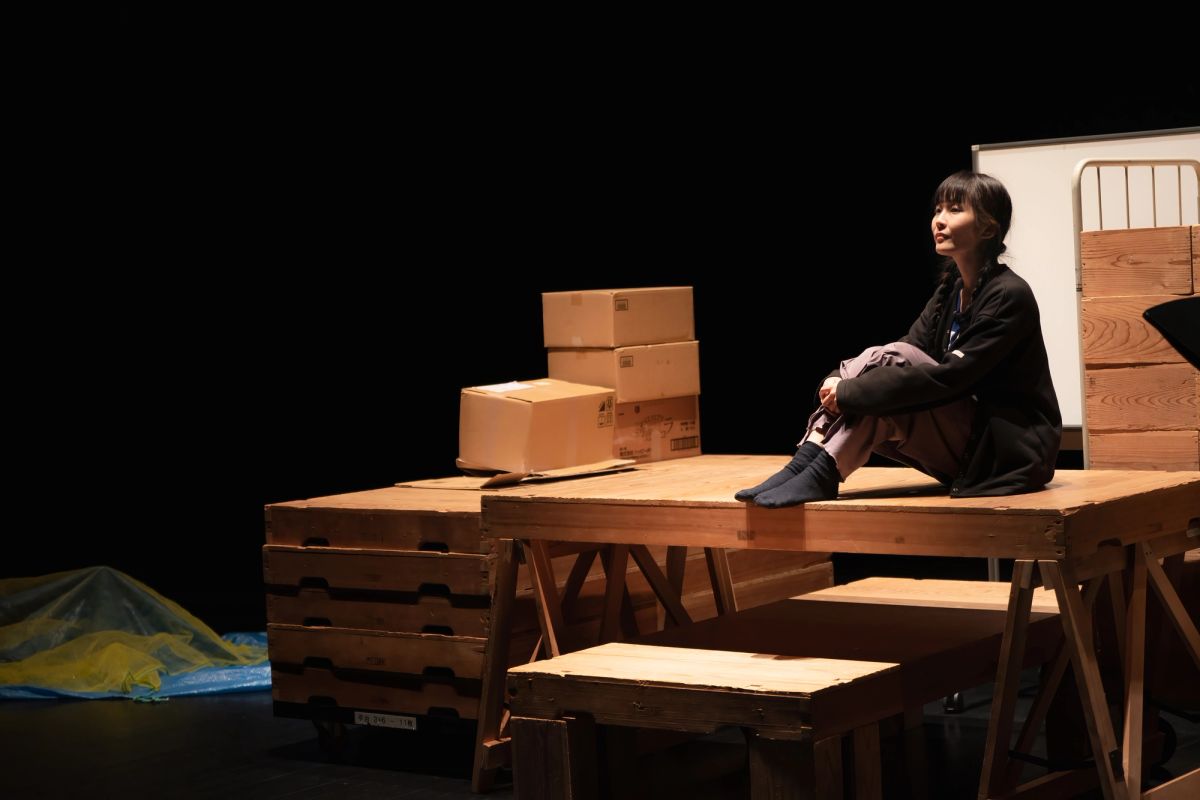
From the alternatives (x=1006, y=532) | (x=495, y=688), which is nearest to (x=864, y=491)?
(x=1006, y=532)

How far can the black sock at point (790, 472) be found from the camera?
387 centimetres

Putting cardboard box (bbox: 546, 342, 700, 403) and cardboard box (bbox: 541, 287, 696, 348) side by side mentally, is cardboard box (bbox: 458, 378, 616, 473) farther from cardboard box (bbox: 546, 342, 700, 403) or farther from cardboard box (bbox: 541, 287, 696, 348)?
cardboard box (bbox: 541, 287, 696, 348)

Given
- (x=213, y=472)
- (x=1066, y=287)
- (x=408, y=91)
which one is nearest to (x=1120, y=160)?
(x=1066, y=287)

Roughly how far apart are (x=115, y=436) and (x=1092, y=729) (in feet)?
19.5

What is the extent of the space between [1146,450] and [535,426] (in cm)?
182

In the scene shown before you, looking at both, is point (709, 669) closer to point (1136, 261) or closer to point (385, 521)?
point (385, 521)

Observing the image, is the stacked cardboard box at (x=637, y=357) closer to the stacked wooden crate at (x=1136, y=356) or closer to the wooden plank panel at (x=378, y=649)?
the wooden plank panel at (x=378, y=649)

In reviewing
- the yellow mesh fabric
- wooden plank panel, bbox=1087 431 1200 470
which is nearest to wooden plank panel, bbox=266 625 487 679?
the yellow mesh fabric

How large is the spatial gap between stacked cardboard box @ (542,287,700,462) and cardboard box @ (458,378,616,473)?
4.0 inches

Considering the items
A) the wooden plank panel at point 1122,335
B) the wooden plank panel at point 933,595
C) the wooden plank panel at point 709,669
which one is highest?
the wooden plank panel at point 1122,335

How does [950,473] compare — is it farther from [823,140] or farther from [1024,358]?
[823,140]

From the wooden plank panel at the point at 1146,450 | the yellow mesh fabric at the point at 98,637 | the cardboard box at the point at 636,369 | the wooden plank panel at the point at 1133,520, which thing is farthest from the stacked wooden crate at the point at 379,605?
the wooden plank panel at the point at 1146,450

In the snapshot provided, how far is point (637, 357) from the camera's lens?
5.47 meters

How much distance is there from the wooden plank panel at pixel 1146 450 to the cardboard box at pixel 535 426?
149 centimetres
